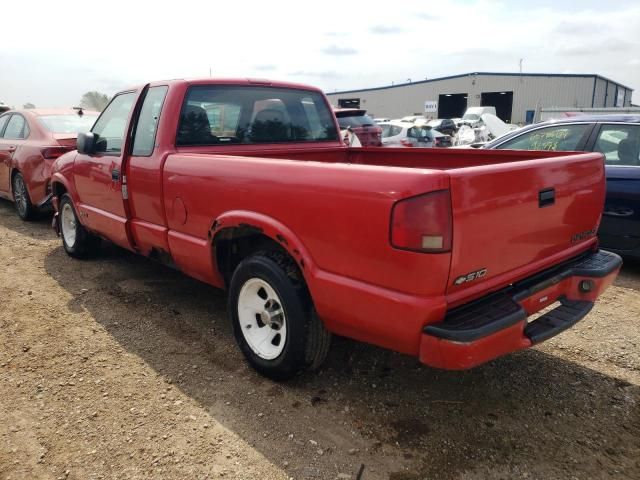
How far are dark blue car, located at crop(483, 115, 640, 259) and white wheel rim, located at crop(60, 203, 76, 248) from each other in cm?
521

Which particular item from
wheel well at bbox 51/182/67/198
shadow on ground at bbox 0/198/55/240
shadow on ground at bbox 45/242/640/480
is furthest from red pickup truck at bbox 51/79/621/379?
shadow on ground at bbox 0/198/55/240

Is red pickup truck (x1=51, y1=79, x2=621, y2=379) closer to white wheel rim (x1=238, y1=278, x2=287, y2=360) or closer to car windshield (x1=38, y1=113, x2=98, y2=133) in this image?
white wheel rim (x1=238, y1=278, x2=287, y2=360)

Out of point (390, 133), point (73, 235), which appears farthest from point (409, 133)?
point (73, 235)

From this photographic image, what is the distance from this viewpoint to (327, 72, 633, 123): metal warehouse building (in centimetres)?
4419

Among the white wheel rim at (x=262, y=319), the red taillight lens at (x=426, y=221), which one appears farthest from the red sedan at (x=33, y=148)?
the red taillight lens at (x=426, y=221)

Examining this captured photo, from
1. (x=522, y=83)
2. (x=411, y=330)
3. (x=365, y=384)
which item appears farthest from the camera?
(x=522, y=83)

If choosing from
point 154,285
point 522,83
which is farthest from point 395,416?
point 522,83

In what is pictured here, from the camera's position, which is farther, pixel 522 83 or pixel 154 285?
pixel 522 83

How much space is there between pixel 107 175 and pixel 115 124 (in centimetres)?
55

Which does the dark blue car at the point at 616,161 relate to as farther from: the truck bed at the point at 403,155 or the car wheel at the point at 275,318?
the car wheel at the point at 275,318

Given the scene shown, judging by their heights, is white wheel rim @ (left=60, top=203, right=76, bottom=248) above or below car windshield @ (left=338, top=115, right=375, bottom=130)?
below

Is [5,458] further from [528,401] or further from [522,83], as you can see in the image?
[522,83]

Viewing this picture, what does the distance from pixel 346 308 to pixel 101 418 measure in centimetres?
150

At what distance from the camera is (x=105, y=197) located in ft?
14.8
